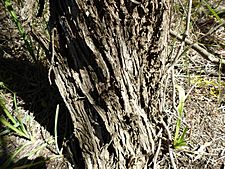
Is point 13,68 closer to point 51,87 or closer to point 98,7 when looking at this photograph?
point 51,87

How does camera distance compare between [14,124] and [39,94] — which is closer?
[14,124]

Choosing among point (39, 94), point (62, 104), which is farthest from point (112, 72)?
point (39, 94)

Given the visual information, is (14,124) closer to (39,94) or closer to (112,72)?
(39,94)

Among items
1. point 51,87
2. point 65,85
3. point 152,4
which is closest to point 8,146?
point 51,87

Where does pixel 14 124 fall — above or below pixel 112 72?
below

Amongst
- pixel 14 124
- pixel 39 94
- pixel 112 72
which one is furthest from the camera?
pixel 39 94
